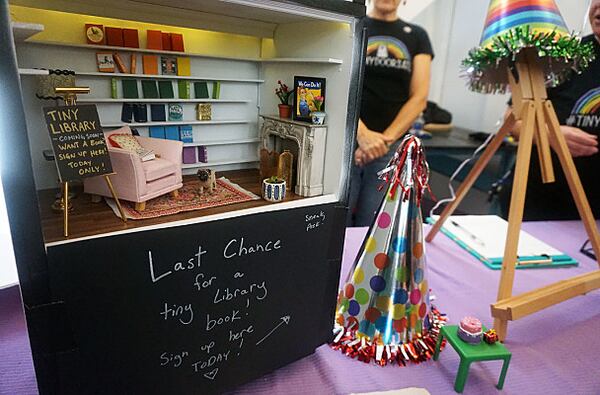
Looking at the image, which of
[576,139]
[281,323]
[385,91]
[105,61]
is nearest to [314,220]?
[281,323]

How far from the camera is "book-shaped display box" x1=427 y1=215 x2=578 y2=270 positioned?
1.38m

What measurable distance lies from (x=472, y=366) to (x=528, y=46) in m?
0.77

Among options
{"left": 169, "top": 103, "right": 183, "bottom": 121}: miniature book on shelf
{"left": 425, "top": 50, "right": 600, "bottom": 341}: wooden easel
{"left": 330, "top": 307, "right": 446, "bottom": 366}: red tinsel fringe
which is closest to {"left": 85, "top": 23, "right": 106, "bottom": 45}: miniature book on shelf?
{"left": 169, "top": 103, "right": 183, "bottom": 121}: miniature book on shelf

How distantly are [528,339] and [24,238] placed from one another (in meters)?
1.12

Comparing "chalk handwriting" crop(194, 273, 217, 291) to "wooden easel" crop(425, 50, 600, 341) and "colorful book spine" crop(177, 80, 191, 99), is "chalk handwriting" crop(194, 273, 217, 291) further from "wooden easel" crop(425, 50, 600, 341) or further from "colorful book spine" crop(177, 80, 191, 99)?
"wooden easel" crop(425, 50, 600, 341)

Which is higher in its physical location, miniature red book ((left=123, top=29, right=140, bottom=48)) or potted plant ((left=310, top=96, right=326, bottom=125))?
miniature red book ((left=123, top=29, right=140, bottom=48))

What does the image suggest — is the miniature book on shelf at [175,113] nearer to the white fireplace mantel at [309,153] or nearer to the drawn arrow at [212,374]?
the white fireplace mantel at [309,153]

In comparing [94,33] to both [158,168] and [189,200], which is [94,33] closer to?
[158,168]

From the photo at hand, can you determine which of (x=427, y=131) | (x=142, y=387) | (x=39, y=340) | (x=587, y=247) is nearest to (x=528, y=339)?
(x=587, y=247)

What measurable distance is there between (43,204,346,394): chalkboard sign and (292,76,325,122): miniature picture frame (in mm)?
238

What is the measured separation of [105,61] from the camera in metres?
1.09

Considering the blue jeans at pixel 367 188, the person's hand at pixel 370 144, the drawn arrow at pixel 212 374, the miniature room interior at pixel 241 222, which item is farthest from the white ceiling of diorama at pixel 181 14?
the blue jeans at pixel 367 188

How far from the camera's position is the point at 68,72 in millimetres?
742

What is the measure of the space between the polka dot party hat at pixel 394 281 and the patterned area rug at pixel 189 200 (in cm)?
29
